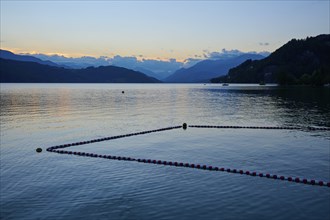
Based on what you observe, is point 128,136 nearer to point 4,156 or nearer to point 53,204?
point 4,156

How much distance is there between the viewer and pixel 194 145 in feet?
104

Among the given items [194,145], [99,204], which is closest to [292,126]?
[194,145]

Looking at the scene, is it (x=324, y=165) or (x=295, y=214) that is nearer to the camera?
(x=295, y=214)

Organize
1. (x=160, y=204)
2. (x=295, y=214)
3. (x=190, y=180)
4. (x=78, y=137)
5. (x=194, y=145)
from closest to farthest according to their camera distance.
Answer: (x=295, y=214), (x=160, y=204), (x=190, y=180), (x=194, y=145), (x=78, y=137)

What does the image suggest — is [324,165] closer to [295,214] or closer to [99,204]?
[295,214]

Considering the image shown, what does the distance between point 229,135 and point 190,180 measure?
18.4 meters

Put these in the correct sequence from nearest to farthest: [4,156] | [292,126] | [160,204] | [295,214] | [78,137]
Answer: [295,214]
[160,204]
[4,156]
[78,137]
[292,126]

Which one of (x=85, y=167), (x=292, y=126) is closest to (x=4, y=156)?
(x=85, y=167)

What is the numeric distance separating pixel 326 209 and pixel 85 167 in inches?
618

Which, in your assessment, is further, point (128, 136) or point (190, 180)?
point (128, 136)

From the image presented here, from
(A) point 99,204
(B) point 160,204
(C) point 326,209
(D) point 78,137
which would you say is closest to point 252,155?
(C) point 326,209

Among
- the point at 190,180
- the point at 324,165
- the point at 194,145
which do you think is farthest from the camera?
the point at 194,145

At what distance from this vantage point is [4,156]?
86.0 ft

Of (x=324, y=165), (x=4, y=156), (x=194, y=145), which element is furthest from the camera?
(x=194, y=145)
